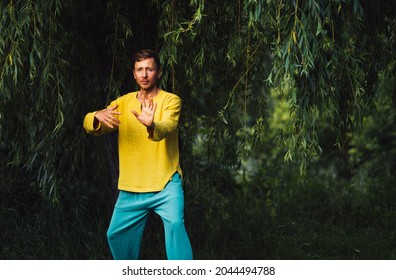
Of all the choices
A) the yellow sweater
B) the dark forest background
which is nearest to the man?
the yellow sweater

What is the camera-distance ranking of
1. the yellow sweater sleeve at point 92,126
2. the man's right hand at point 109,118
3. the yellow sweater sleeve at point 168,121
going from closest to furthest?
the yellow sweater sleeve at point 168,121
the man's right hand at point 109,118
the yellow sweater sleeve at point 92,126

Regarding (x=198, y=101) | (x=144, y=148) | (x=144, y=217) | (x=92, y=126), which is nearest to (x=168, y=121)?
(x=144, y=148)

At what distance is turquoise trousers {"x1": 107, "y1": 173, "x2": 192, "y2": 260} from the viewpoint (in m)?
4.68

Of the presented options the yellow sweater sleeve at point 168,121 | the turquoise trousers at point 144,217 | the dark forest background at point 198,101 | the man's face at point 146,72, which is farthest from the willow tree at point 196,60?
the turquoise trousers at point 144,217

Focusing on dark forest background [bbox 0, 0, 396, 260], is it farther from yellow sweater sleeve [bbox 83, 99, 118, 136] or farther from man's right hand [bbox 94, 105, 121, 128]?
man's right hand [bbox 94, 105, 121, 128]

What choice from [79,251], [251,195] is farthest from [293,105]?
[251,195]

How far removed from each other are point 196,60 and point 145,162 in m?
0.94

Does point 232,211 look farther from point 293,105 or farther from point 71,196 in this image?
point 293,105

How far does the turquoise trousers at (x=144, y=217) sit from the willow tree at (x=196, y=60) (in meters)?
0.66

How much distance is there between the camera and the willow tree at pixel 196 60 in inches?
181

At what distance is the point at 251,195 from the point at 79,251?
12.3 ft

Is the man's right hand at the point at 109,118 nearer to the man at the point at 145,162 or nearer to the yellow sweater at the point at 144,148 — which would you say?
the man at the point at 145,162

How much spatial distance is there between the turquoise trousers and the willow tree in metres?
0.66

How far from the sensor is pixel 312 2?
14.7 ft
